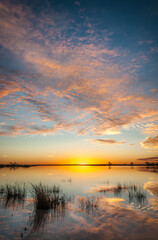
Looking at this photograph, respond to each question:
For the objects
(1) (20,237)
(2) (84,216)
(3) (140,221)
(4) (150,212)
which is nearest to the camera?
(1) (20,237)

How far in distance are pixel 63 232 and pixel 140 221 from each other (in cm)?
500

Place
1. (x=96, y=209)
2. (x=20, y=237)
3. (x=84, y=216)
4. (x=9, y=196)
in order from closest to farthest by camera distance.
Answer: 1. (x=20, y=237)
2. (x=84, y=216)
3. (x=96, y=209)
4. (x=9, y=196)

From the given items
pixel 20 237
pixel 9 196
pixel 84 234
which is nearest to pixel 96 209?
pixel 84 234

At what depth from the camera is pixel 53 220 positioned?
34.3 feet

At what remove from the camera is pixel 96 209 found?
513 inches

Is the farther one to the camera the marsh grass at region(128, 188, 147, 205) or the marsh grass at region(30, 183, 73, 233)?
the marsh grass at region(128, 188, 147, 205)

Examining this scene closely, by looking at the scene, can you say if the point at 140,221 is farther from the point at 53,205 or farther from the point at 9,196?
the point at 9,196

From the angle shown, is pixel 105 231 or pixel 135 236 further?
pixel 105 231

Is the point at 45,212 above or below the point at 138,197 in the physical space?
above

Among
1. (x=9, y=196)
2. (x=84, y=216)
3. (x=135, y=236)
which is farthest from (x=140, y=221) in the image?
(x=9, y=196)

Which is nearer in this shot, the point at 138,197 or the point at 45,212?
the point at 45,212

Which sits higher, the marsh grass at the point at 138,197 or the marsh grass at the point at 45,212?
the marsh grass at the point at 45,212

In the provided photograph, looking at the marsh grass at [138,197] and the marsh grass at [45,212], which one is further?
the marsh grass at [138,197]

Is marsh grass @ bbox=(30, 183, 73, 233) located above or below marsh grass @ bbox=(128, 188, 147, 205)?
above
